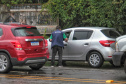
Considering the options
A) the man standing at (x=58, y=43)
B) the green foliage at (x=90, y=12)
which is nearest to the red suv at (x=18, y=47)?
the man standing at (x=58, y=43)

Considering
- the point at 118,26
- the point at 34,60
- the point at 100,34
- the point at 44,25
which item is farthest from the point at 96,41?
the point at 44,25

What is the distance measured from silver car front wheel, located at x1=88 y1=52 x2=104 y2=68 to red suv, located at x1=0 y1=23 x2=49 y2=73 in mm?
2511

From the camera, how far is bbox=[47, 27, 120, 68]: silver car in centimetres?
1455

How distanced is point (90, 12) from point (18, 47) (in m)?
8.01

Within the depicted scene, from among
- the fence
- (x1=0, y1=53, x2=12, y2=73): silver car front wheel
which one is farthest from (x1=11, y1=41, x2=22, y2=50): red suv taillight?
the fence

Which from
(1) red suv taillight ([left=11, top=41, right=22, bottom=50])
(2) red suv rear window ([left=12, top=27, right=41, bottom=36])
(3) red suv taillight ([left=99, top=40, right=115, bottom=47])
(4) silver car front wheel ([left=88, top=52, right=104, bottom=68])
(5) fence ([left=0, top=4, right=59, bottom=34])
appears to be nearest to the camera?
(1) red suv taillight ([left=11, top=41, right=22, bottom=50])

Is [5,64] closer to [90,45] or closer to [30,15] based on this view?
[90,45]

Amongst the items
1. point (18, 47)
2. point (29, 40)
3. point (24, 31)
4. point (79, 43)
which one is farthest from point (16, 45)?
point (79, 43)

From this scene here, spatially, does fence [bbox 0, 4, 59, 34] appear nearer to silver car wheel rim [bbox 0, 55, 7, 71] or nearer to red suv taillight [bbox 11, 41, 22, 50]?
silver car wheel rim [bbox 0, 55, 7, 71]

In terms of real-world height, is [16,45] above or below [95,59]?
above

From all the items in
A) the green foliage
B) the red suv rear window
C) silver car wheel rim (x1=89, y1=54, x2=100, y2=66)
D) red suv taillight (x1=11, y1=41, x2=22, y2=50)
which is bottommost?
silver car wheel rim (x1=89, y1=54, x2=100, y2=66)

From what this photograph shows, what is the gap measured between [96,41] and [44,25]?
9.29 metres

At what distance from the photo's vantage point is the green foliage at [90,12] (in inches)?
732

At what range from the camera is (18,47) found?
12562 millimetres
